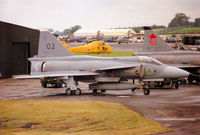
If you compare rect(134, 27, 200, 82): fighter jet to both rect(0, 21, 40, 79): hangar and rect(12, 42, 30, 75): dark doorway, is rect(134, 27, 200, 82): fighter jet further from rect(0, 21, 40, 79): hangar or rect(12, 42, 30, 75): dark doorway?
rect(12, 42, 30, 75): dark doorway

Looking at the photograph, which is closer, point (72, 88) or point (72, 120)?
point (72, 120)

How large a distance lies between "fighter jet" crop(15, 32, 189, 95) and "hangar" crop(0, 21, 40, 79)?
9760 mm

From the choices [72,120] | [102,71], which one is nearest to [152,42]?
[102,71]

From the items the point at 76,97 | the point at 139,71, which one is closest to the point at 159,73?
the point at 139,71

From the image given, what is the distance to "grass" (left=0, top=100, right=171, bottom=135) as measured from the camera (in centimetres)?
1156

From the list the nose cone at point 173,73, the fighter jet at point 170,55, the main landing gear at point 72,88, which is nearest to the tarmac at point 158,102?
the main landing gear at point 72,88

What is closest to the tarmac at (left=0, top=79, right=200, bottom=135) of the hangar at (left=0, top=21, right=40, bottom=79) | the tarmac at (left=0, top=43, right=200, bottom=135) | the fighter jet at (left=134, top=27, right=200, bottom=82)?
the tarmac at (left=0, top=43, right=200, bottom=135)

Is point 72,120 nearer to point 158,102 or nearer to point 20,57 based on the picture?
point 158,102

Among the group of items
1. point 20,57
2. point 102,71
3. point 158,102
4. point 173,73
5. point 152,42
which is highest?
point 152,42

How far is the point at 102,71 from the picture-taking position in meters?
22.1

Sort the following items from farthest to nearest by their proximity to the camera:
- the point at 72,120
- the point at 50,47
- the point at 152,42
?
the point at 152,42 < the point at 50,47 < the point at 72,120

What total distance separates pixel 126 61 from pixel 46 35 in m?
5.85

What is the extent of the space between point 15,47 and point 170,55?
15.7 metres

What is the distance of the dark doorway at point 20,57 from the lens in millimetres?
34528
